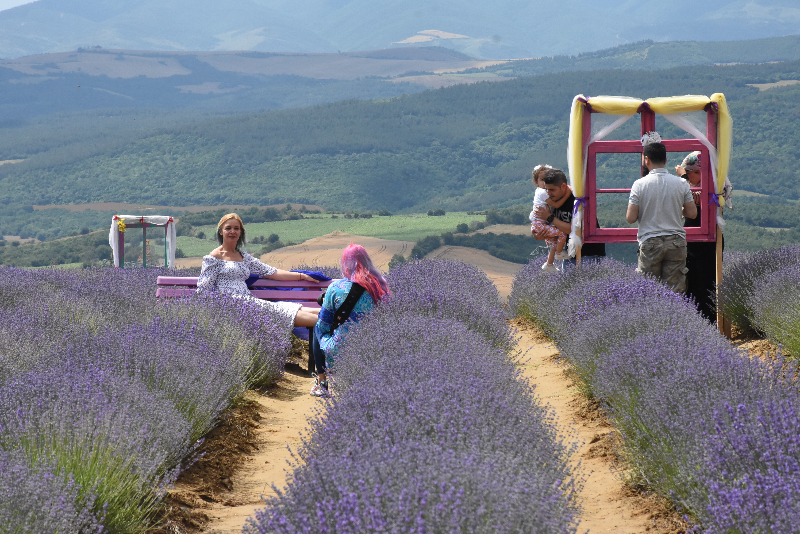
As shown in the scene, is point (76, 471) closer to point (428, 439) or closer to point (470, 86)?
point (428, 439)

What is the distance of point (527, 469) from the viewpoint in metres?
2.41

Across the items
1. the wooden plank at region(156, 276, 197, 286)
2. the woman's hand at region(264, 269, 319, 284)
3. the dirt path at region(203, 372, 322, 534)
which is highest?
the woman's hand at region(264, 269, 319, 284)

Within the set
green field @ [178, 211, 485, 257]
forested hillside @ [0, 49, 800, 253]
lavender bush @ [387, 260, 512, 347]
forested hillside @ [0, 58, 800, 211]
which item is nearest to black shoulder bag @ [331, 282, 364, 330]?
lavender bush @ [387, 260, 512, 347]

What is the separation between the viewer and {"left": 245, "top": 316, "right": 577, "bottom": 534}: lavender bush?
6.55ft

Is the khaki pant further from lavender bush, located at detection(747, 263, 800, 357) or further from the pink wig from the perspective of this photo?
the pink wig

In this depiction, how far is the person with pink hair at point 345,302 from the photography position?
16.8ft

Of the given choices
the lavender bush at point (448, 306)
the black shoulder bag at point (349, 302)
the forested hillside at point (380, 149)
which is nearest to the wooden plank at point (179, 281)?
the lavender bush at point (448, 306)

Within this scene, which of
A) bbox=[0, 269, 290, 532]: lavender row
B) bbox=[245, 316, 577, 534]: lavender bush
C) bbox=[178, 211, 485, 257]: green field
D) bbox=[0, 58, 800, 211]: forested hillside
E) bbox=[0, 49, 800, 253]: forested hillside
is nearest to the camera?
bbox=[245, 316, 577, 534]: lavender bush

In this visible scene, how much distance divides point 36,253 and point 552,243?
51.7 m

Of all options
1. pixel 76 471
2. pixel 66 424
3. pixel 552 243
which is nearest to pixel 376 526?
pixel 76 471

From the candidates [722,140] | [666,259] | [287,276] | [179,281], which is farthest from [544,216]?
[179,281]

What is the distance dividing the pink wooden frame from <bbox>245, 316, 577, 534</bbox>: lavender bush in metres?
3.19

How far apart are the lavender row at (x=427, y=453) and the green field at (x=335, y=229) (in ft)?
134

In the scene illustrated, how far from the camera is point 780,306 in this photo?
17.8 ft
